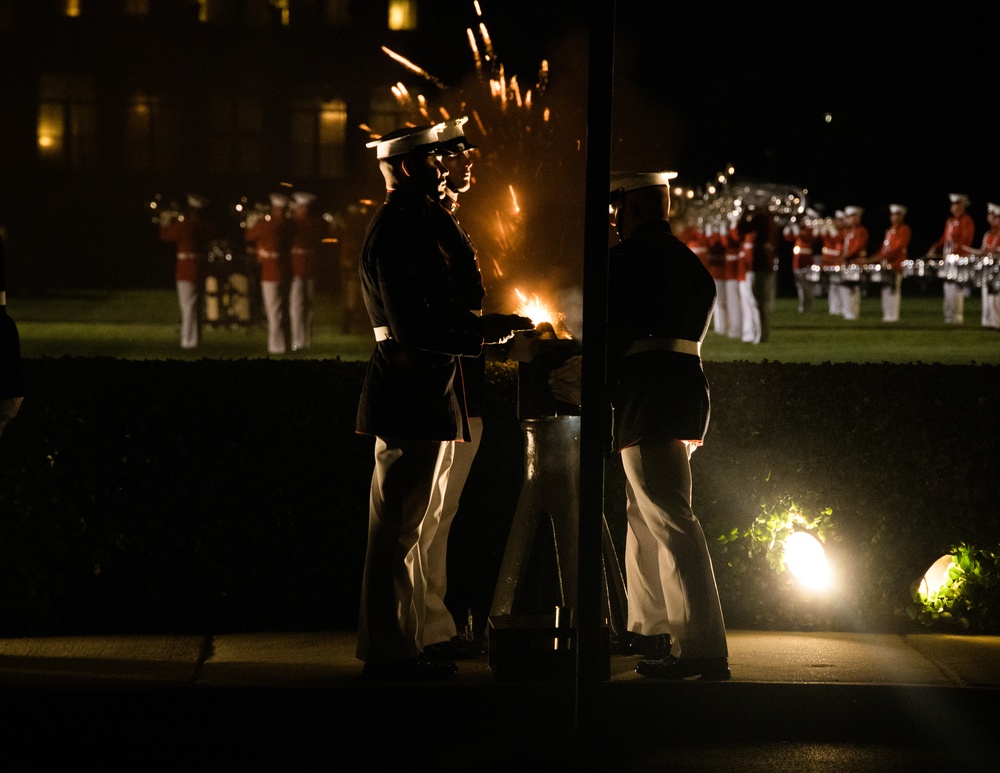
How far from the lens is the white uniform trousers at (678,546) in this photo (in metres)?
6.03

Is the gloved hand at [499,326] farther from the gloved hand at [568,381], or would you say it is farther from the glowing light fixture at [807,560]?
the glowing light fixture at [807,560]

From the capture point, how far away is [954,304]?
88.5 feet

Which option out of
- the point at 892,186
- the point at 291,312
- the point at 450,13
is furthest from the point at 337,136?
the point at 291,312

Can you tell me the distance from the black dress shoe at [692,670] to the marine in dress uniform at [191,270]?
16072mm

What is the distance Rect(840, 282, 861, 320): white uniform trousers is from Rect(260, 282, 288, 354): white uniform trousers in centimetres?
1204

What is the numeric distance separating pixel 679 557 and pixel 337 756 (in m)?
1.59

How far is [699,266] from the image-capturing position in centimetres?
631

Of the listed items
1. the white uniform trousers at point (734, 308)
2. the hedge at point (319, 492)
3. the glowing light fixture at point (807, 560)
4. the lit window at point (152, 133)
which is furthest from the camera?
the lit window at point (152, 133)

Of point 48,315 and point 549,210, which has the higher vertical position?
point 549,210

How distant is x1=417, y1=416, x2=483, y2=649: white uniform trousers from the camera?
6.56 meters

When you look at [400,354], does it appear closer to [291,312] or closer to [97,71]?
[291,312]

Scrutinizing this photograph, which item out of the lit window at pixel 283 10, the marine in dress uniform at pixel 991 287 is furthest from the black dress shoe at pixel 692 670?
the lit window at pixel 283 10

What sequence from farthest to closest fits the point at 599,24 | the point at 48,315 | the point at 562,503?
the point at 48,315 < the point at 562,503 < the point at 599,24

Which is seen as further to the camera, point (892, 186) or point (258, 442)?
point (892, 186)
